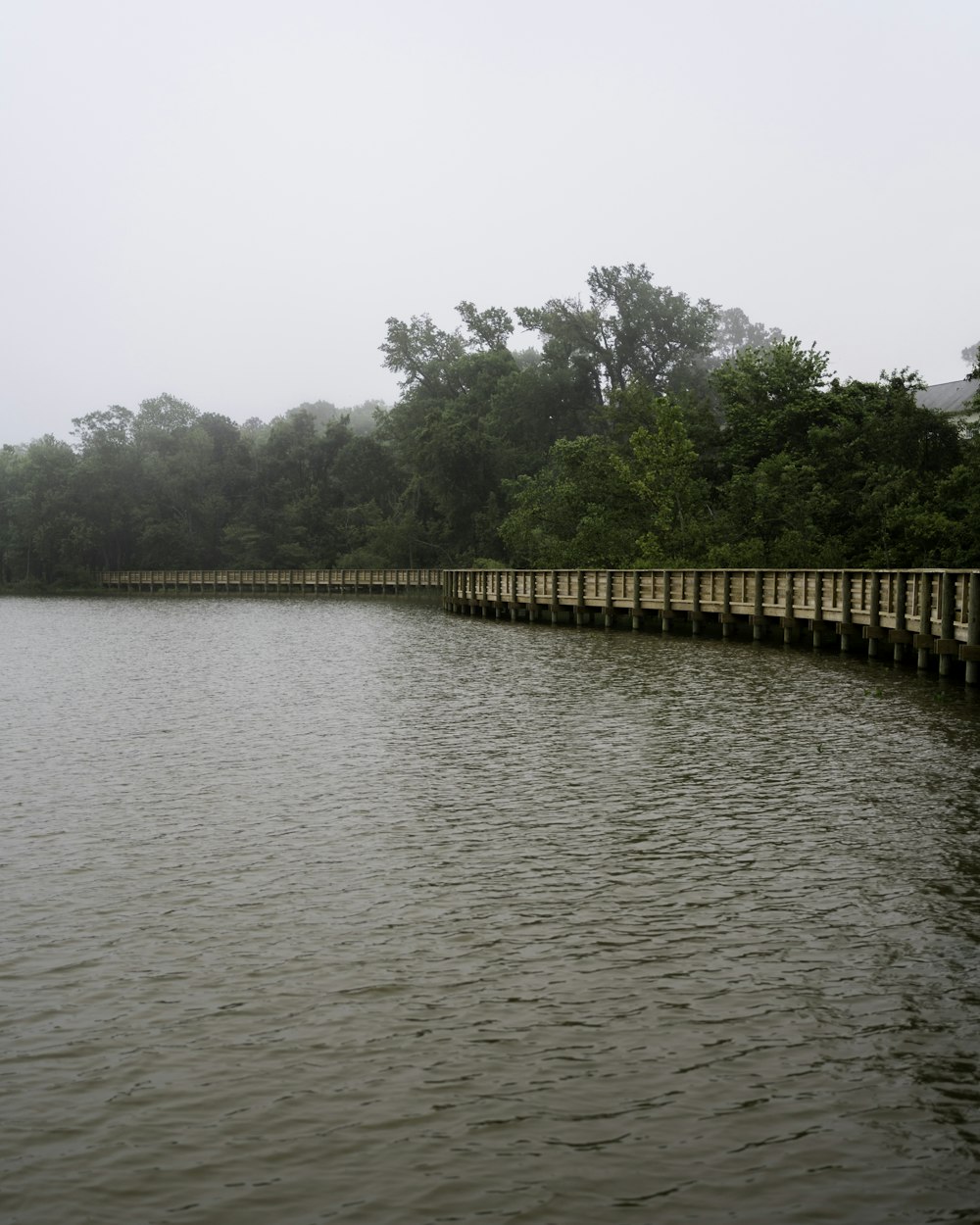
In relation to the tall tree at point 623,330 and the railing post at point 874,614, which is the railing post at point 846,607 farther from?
the tall tree at point 623,330

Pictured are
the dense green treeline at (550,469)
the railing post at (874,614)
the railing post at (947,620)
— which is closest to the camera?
the railing post at (947,620)

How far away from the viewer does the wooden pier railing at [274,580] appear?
92250 millimetres

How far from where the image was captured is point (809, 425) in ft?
198

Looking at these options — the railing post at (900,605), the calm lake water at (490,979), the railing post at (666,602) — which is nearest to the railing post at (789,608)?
the railing post at (666,602)

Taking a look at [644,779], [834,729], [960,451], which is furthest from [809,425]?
[644,779]

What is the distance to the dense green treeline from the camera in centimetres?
5309

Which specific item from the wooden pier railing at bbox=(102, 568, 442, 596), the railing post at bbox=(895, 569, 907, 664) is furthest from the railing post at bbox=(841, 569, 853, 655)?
the wooden pier railing at bbox=(102, 568, 442, 596)

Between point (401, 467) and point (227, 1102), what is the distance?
9923 cm

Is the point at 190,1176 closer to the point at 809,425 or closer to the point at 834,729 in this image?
the point at 834,729

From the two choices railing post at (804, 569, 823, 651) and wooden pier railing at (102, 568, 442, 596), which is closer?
railing post at (804, 569, 823, 651)

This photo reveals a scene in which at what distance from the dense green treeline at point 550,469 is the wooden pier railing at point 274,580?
2.78 metres

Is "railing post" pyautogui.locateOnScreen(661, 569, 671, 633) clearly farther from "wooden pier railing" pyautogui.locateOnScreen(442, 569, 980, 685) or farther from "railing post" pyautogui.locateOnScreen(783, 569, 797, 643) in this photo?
"railing post" pyautogui.locateOnScreen(783, 569, 797, 643)

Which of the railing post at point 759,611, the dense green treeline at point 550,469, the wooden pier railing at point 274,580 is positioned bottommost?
the wooden pier railing at point 274,580

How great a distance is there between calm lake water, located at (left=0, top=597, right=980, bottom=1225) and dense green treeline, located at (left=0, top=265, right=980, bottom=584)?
31805mm
